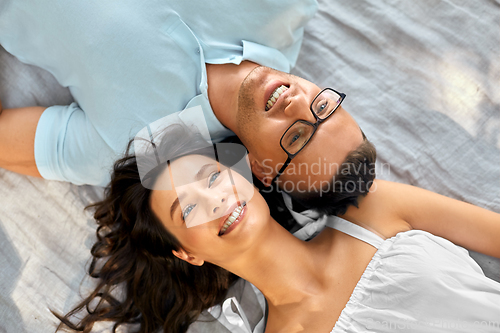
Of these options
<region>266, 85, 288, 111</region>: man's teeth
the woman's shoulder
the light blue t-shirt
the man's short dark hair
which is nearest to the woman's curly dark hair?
the light blue t-shirt

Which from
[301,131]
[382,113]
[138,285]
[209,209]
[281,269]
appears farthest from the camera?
[382,113]

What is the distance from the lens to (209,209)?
4.19ft

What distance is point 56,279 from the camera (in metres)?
1.72

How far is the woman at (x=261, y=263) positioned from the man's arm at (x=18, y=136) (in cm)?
42

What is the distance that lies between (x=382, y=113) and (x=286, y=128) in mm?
796

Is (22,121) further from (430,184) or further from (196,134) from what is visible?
(430,184)

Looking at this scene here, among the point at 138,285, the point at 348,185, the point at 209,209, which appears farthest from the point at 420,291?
the point at 138,285

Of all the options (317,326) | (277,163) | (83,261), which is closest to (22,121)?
(83,261)

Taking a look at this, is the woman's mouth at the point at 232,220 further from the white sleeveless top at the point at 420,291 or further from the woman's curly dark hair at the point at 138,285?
the white sleeveless top at the point at 420,291

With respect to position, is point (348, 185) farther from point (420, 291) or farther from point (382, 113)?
point (382, 113)

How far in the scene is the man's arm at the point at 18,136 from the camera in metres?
1.55

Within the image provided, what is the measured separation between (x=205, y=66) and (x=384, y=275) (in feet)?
4.05

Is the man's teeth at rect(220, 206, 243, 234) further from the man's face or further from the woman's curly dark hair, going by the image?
the woman's curly dark hair

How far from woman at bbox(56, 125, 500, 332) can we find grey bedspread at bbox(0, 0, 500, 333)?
0.76ft
